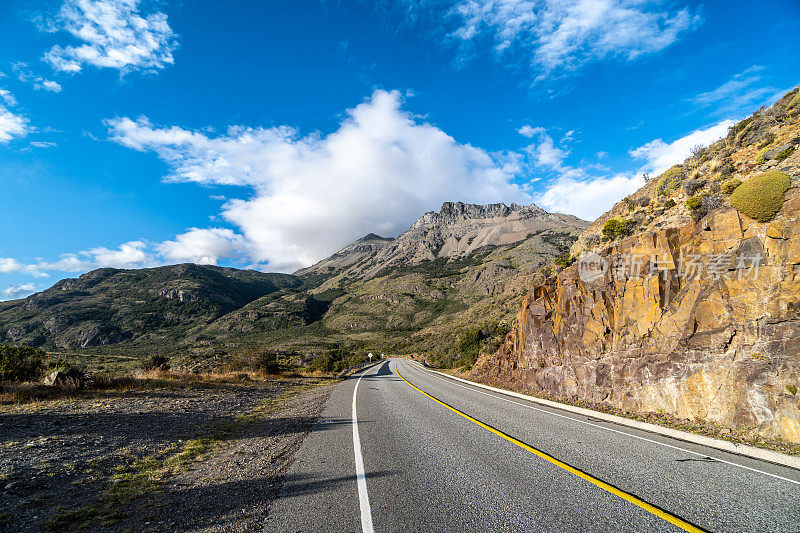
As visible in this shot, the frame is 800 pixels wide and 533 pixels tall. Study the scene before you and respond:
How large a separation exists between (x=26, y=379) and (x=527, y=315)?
74.0ft

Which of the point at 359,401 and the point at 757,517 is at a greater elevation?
the point at 757,517

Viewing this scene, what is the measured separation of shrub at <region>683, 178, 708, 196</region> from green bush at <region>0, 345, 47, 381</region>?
2853 centimetres

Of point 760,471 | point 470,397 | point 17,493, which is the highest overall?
point 17,493

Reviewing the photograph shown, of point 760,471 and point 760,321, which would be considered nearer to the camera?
point 760,471

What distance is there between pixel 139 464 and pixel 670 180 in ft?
80.3

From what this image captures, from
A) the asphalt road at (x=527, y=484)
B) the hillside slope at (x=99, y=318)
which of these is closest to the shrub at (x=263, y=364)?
the asphalt road at (x=527, y=484)

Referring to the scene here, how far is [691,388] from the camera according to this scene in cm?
877

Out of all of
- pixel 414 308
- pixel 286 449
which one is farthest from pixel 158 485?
pixel 414 308

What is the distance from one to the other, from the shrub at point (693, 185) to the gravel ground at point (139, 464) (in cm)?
1826

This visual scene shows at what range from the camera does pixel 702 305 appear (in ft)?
31.7

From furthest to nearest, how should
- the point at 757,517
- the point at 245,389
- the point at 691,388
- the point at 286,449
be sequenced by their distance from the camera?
the point at 245,389 < the point at 691,388 < the point at 286,449 < the point at 757,517

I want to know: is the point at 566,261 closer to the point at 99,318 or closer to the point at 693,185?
the point at 693,185

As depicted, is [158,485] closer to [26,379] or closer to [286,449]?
[286,449]

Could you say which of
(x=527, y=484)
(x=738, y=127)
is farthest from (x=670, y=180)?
(x=527, y=484)
